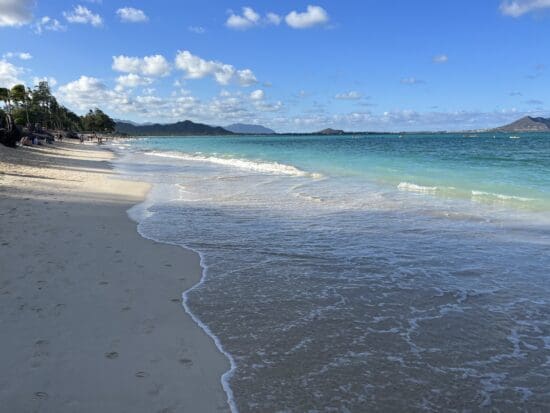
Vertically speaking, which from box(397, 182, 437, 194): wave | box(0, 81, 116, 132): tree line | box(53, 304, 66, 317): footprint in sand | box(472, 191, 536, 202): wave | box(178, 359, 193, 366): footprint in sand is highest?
box(0, 81, 116, 132): tree line

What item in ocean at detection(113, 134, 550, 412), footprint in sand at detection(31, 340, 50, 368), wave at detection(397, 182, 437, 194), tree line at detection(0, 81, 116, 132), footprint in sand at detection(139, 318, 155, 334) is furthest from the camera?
tree line at detection(0, 81, 116, 132)

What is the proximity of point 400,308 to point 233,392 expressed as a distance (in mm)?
3240

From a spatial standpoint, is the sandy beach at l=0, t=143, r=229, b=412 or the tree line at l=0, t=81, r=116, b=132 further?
the tree line at l=0, t=81, r=116, b=132

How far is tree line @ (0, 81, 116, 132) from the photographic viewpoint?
77.7m

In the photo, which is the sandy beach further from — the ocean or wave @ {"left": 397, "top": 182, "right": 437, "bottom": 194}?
wave @ {"left": 397, "top": 182, "right": 437, "bottom": 194}

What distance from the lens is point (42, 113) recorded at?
110 m

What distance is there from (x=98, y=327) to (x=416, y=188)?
61.4ft

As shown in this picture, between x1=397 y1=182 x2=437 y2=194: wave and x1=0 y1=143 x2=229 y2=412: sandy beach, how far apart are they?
14260 mm

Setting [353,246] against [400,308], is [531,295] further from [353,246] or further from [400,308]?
[353,246]

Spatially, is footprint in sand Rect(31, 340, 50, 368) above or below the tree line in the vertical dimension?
below

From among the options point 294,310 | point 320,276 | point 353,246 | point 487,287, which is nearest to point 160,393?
point 294,310

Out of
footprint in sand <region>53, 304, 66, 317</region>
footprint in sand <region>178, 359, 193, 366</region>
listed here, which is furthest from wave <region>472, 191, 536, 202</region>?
footprint in sand <region>53, 304, 66, 317</region>

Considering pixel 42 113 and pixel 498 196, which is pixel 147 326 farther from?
pixel 42 113

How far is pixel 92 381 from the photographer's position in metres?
4.40
